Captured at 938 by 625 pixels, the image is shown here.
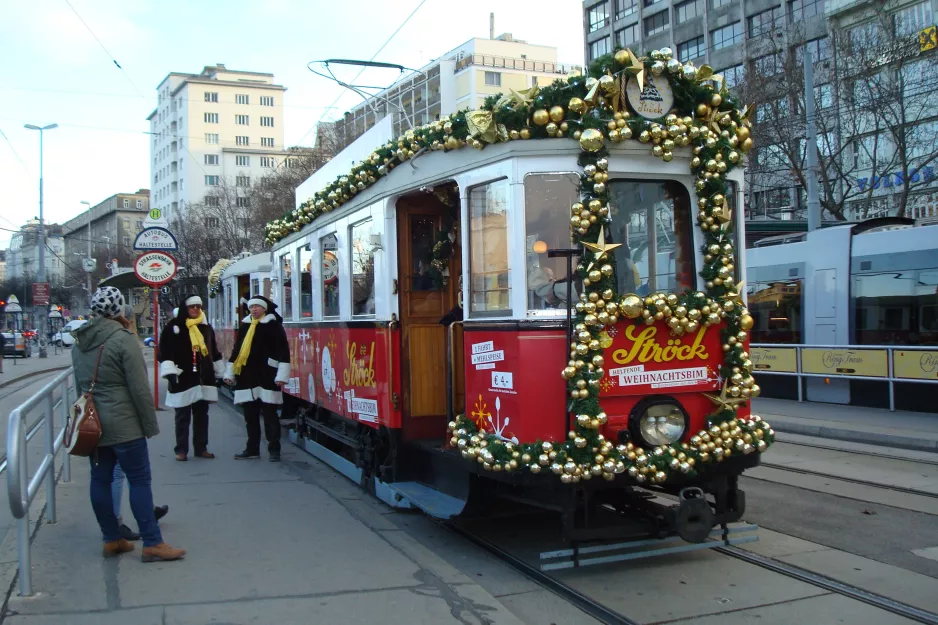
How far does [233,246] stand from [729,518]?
36.0 metres

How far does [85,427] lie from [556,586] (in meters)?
3.17

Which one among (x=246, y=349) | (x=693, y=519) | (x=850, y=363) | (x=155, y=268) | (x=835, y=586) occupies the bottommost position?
(x=835, y=586)

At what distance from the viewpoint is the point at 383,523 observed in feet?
23.1

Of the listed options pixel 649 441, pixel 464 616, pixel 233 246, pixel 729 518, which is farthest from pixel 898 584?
pixel 233 246

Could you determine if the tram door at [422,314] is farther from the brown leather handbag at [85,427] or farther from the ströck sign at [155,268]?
the ströck sign at [155,268]

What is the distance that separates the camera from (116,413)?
5488mm

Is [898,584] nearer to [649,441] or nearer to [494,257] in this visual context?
[649,441]

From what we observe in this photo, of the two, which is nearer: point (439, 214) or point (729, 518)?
point (729, 518)

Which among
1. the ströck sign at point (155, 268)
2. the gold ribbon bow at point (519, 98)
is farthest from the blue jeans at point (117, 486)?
the ströck sign at point (155, 268)

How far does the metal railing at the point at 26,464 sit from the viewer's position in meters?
4.83

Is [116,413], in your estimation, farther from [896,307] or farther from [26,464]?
[896,307]

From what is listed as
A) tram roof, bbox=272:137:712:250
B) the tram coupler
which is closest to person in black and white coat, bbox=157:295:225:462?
tram roof, bbox=272:137:712:250

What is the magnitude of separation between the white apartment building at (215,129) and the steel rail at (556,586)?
87.3 m

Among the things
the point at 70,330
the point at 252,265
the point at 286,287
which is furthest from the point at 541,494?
the point at 252,265
